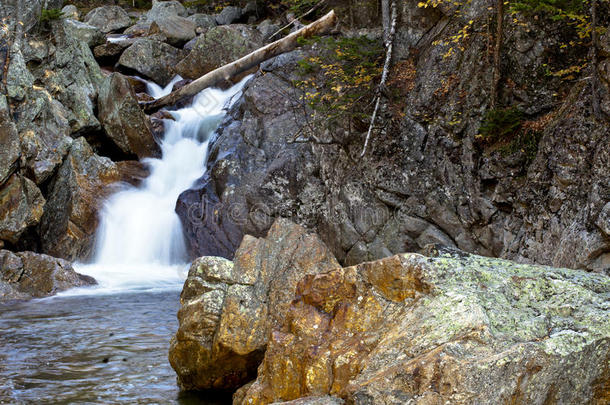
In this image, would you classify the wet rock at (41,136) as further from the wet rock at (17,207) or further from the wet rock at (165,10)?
the wet rock at (165,10)

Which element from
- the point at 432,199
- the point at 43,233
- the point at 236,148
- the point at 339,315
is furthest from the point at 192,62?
the point at 339,315

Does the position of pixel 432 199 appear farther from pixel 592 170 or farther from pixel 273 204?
pixel 273 204

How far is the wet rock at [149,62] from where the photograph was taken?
21.8 metres

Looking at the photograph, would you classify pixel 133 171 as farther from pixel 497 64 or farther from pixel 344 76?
pixel 497 64

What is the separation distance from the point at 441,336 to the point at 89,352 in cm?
579

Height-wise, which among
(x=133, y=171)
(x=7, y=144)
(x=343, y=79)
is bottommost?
(x=133, y=171)

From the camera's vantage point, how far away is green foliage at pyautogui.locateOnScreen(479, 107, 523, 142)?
31.9 feet

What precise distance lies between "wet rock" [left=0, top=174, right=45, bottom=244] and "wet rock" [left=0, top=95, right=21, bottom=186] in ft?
1.16

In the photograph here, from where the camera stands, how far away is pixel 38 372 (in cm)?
622

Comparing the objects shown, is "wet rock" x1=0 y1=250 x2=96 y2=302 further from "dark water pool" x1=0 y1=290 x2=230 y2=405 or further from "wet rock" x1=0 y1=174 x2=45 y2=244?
"wet rock" x1=0 y1=174 x2=45 y2=244

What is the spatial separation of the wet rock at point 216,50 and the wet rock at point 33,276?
11.2 metres

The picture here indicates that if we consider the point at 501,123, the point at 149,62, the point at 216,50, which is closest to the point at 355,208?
the point at 501,123

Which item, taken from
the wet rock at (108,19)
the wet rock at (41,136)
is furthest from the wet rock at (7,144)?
the wet rock at (108,19)

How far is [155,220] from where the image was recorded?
15242 millimetres
